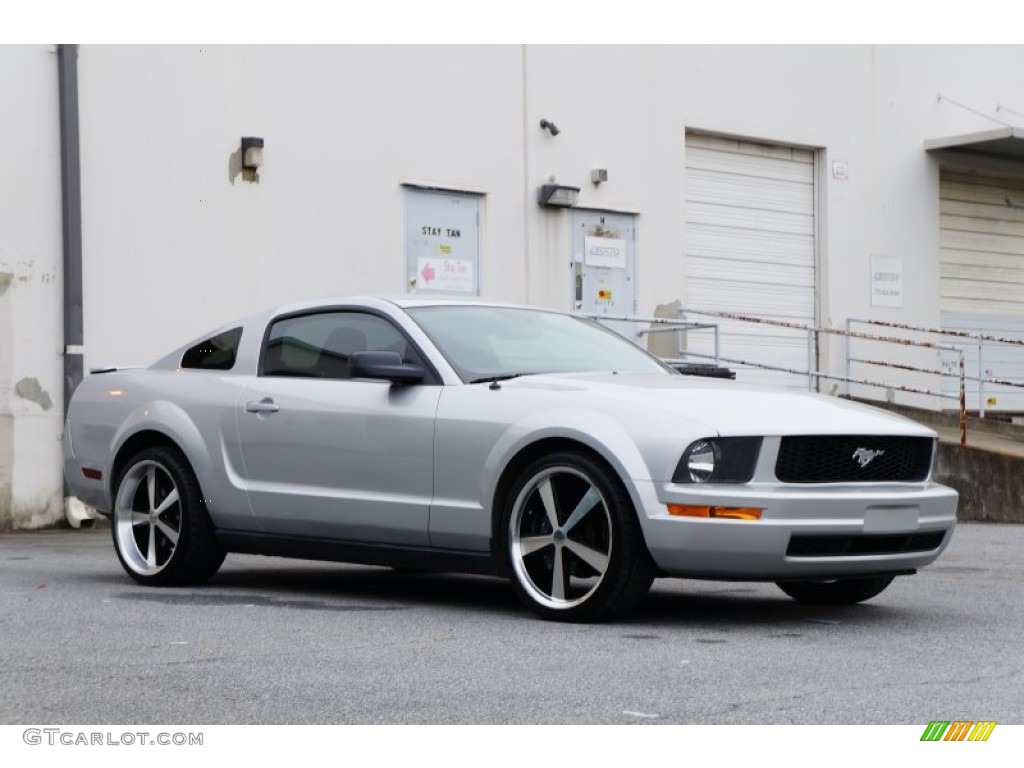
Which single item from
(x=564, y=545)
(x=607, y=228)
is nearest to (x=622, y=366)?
(x=564, y=545)

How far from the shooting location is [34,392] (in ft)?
46.5

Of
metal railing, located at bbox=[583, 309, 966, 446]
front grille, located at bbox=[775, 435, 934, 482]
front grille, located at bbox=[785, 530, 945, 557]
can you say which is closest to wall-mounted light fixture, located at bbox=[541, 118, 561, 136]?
metal railing, located at bbox=[583, 309, 966, 446]

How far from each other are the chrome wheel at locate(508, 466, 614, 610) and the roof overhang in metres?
14.8

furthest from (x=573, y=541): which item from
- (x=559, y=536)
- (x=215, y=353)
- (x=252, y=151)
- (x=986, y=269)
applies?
(x=986, y=269)

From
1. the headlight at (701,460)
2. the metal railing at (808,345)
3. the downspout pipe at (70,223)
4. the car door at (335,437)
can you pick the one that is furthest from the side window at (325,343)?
the metal railing at (808,345)

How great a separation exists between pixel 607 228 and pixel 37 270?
6529mm

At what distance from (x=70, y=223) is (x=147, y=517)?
601 centimetres

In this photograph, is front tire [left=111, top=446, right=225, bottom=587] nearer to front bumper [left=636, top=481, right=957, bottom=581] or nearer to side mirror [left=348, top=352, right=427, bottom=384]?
side mirror [left=348, top=352, right=427, bottom=384]

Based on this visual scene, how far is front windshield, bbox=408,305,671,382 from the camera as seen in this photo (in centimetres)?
789

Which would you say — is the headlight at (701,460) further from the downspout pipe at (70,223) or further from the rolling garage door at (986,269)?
the rolling garage door at (986,269)

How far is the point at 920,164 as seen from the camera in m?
21.8

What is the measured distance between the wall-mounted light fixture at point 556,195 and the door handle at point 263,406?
9.65 meters
